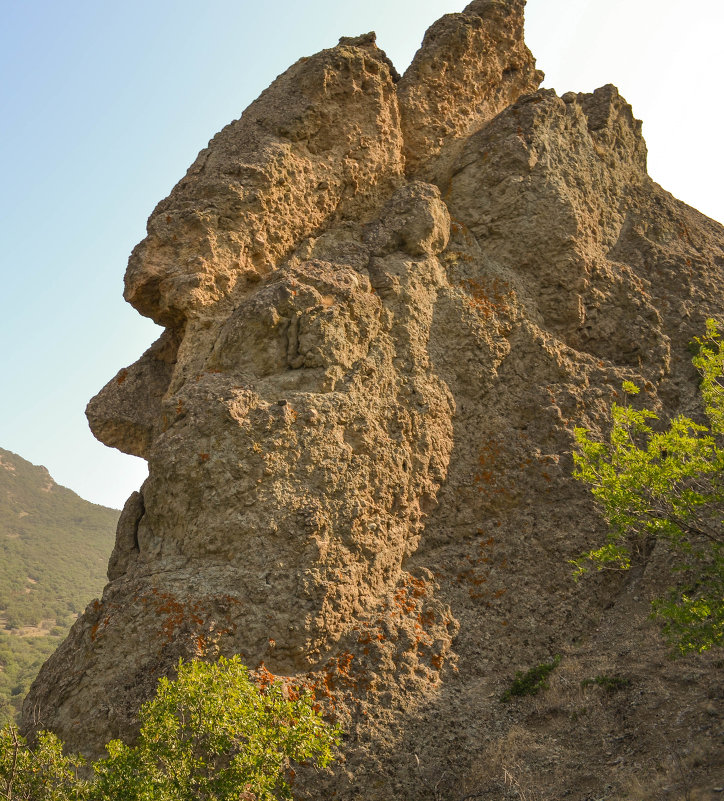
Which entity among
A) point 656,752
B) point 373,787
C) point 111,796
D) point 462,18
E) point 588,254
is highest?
point 462,18

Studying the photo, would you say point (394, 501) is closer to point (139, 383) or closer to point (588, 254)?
point (139, 383)

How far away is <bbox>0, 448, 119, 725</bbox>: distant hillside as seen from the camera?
4678 centimetres

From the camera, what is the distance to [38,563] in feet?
212

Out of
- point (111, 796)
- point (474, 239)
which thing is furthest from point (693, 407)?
point (111, 796)

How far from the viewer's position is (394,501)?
10523 millimetres

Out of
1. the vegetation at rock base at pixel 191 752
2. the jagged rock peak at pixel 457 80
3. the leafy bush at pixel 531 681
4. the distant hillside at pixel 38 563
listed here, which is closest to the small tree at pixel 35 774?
the vegetation at rock base at pixel 191 752

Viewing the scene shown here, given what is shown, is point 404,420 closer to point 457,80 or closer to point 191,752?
point 191,752

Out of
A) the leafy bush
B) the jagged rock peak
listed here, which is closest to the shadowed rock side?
the jagged rock peak

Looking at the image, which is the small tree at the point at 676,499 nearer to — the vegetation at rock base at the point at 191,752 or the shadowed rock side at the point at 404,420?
the shadowed rock side at the point at 404,420

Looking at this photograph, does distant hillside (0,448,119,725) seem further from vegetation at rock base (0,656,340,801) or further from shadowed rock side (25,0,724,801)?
vegetation at rock base (0,656,340,801)

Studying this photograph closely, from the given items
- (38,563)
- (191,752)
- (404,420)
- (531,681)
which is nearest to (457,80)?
(404,420)

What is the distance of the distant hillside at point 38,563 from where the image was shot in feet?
153

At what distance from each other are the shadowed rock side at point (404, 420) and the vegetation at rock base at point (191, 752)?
1.23 m

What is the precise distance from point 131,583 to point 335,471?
324 cm
